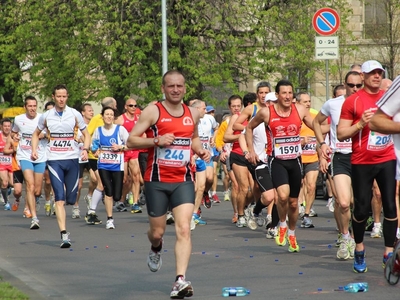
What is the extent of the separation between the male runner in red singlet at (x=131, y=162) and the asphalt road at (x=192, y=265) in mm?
3353

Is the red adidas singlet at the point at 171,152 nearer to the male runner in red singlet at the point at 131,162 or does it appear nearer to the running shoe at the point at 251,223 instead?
the running shoe at the point at 251,223

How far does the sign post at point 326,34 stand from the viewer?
2006 centimetres

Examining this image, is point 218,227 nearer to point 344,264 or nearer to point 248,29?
point 344,264

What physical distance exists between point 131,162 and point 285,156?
27.5 feet

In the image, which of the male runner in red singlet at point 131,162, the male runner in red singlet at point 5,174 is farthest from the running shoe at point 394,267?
the male runner in red singlet at point 5,174

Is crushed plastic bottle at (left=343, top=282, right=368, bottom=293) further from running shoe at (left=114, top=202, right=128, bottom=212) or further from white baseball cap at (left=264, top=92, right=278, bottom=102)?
running shoe at (left=114, top=202, right=128, bottom=212)

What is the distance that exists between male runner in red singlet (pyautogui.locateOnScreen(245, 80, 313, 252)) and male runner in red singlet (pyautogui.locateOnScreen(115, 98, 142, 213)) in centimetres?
723

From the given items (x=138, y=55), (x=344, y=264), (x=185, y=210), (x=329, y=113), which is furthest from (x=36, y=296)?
(x=138, y=55)

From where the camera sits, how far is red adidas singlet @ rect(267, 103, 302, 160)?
1230 centimetres

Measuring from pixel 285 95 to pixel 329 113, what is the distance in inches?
25.4

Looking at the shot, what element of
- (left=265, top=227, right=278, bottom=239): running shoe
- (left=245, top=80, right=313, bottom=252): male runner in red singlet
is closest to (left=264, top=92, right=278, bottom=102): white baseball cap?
(left=245, top=80, right=313, bottom=252): male runner in red singlet

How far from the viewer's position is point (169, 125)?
9.22m

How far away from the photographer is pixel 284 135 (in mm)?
12336

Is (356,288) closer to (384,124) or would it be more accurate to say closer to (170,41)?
(384,124)
